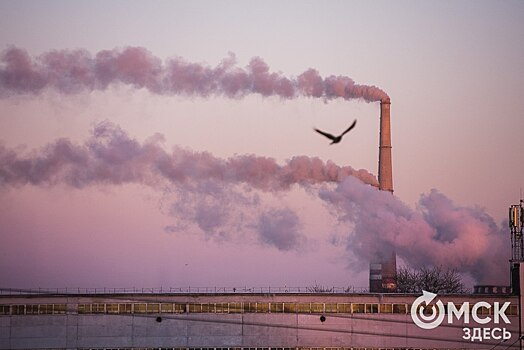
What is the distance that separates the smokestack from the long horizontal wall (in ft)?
111

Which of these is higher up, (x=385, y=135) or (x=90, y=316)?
(x=385, y=135)

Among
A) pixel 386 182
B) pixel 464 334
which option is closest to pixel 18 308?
pixel 464 334

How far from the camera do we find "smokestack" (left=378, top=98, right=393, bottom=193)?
12088cm

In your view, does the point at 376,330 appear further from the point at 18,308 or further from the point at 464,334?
the point at 18,308

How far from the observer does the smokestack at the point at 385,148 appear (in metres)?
121

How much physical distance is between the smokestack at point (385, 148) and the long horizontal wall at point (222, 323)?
33832mm

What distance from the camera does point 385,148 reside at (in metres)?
122

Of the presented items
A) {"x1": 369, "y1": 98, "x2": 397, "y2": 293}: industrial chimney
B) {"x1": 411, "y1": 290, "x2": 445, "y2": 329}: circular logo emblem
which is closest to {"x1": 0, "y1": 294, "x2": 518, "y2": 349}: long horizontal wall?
{"x1": 411, "y1": 290, "x2": 445, "y2": 329}: circular logo emblem

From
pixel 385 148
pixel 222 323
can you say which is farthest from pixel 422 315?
pixel 385 148

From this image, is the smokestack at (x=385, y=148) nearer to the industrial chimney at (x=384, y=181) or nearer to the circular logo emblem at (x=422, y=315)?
the industrial chimney at (x=384, y=181)

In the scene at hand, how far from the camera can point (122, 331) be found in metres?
87.8

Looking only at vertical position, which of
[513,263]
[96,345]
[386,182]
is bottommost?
[96,345]

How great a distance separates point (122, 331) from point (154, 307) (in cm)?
307

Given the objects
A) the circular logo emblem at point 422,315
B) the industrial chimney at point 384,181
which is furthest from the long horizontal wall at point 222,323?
the industrial chimney at point 384,181
